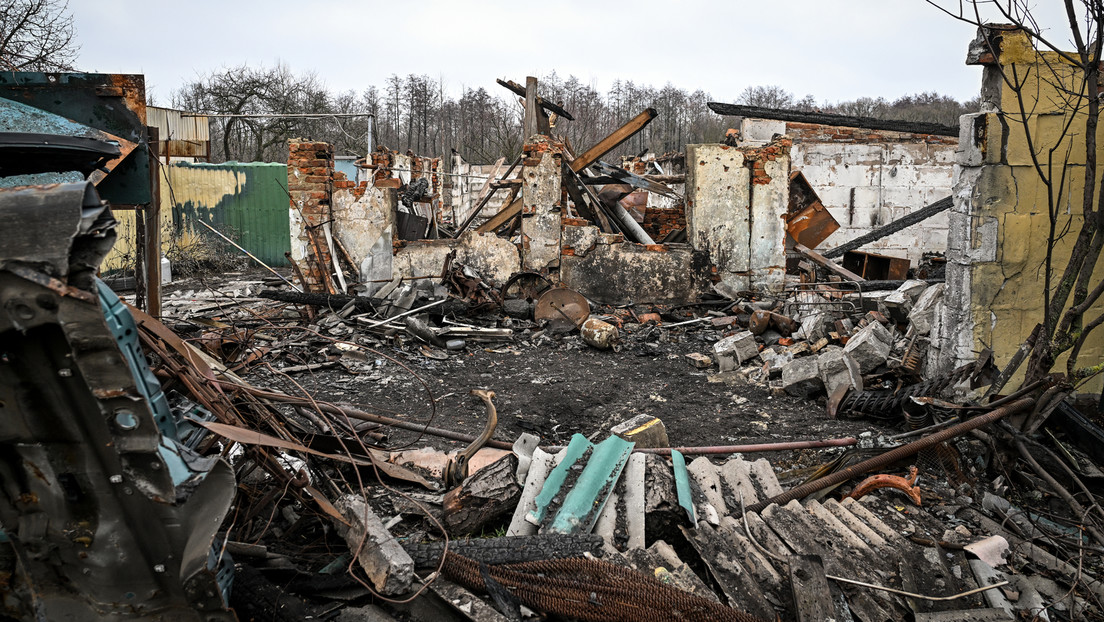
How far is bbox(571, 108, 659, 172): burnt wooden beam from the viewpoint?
10.3 m

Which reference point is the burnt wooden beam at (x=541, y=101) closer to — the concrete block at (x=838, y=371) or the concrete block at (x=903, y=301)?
the concrete block at (x=903, y=301)

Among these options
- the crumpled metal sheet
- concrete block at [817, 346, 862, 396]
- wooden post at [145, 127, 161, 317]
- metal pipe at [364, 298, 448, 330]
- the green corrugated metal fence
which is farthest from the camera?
the green corrugated metal fence

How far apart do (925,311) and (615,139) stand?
537 centimetres

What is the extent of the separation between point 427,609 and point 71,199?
1896 millimetres

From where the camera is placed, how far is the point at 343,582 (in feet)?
8.80

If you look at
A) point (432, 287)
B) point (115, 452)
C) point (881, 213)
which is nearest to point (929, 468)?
point (115, 452)

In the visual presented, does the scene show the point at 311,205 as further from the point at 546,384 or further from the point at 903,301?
the point at 903,301

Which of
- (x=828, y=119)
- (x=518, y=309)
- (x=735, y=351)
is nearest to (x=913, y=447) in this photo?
(x=735, y=351)

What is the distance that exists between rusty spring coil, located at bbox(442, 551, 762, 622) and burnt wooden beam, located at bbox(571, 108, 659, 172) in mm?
8343

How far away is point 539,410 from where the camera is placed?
20.7 feet

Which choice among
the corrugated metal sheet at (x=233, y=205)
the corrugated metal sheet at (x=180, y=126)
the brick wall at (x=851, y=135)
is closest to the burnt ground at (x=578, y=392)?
the brick wall at (x=851, y=135)

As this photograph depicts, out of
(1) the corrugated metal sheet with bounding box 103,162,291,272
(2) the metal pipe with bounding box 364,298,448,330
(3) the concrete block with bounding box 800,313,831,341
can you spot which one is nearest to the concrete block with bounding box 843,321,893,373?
(3) the concrete block with bounding box 800,313,831,341

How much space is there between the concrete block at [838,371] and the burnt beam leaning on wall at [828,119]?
10.5m

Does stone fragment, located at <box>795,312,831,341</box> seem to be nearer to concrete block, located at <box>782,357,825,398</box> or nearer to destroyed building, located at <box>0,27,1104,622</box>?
destroyed building, located at <box>0,27,1104,622</box>
